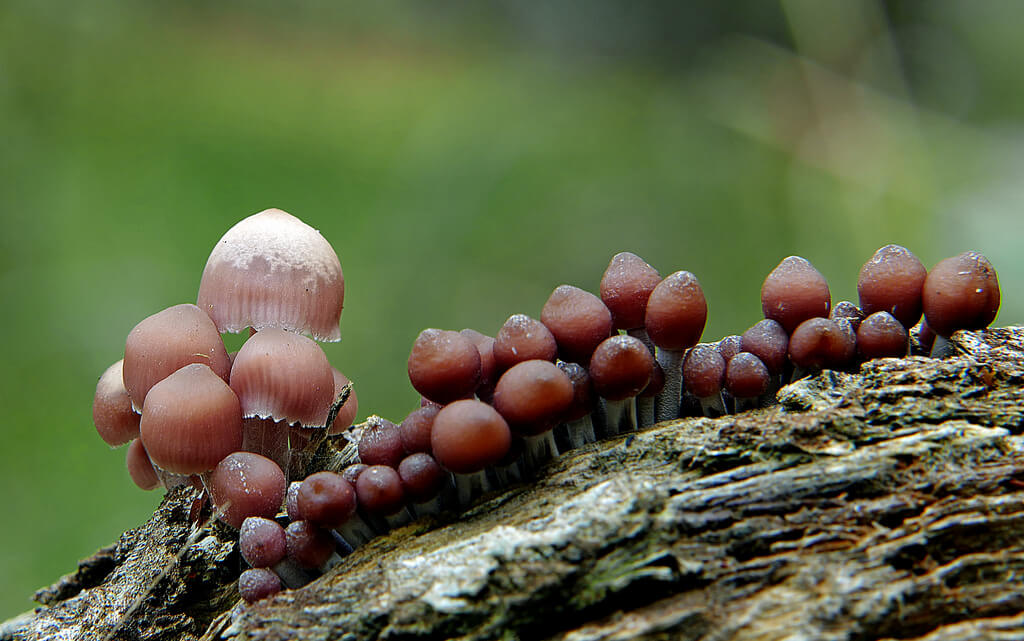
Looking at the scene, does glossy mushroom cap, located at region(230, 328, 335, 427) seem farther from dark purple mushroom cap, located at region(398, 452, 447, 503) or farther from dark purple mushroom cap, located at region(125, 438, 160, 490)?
dark purple mushroom cap, located at region(125, 438, 160, 490)

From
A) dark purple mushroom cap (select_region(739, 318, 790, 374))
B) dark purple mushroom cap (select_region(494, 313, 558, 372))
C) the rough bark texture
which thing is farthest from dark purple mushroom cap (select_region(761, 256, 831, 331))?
dark purple mushroom cap (select_region(494, 313, 558, 372))

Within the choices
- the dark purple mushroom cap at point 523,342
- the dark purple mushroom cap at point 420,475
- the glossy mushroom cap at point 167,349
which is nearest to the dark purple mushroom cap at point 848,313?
the dark purple mushroom cap at point 523,342

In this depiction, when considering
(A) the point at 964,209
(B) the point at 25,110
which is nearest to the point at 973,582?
(A) the point at 964,209

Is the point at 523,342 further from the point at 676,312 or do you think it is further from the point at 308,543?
the point at 308,543

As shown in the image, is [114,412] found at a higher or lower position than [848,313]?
higher

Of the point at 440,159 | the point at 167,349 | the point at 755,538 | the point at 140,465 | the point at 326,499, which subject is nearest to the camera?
the point at 755,538

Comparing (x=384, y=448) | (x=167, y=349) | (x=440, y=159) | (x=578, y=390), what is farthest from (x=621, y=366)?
(x=440, y=159)

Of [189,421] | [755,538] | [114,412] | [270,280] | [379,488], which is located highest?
[270,280]

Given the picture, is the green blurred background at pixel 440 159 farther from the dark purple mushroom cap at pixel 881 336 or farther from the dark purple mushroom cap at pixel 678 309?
the dark purple mushroom cap at pixel 678 309
